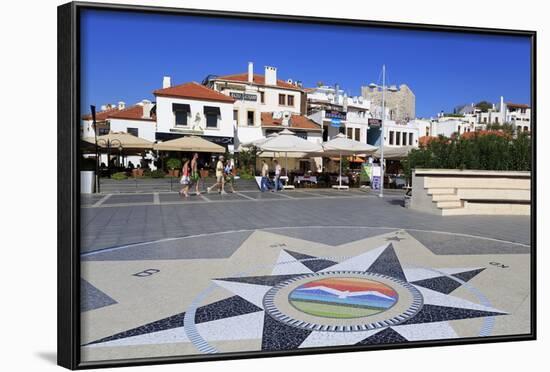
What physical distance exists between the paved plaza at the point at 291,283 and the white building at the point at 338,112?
59.5 inches

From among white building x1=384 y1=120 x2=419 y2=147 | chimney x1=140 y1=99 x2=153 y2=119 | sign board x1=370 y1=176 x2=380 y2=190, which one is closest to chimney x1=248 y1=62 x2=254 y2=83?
chimney x1=140 y1=99 x2=153 y2=119

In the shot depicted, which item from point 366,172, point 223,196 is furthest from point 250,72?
point 223,196

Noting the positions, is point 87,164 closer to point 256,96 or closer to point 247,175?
point 256,96

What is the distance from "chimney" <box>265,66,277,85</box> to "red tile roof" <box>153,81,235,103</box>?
525 millimetres

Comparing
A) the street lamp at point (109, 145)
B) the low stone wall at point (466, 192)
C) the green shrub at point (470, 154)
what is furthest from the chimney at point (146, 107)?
the low stone wall at point (466, 192)

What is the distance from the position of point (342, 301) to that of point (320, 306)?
22 centimetres

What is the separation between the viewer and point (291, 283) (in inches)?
165

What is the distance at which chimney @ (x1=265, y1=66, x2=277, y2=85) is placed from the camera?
182 inches

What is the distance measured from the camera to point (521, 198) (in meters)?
6.24

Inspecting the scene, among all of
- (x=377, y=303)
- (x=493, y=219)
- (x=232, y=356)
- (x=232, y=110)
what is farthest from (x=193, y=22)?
(x=493, y=219)

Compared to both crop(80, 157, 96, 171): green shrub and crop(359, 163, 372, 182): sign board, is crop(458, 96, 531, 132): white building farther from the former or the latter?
crop(80, 157, 96, 171): green shrub

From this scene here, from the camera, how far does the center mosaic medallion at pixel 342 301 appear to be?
11.4ft

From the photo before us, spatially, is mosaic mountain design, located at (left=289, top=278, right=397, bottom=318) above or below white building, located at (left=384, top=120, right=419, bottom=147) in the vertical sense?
below

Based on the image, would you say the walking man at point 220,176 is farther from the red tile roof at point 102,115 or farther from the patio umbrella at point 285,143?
the red tile roof at point 102,115
